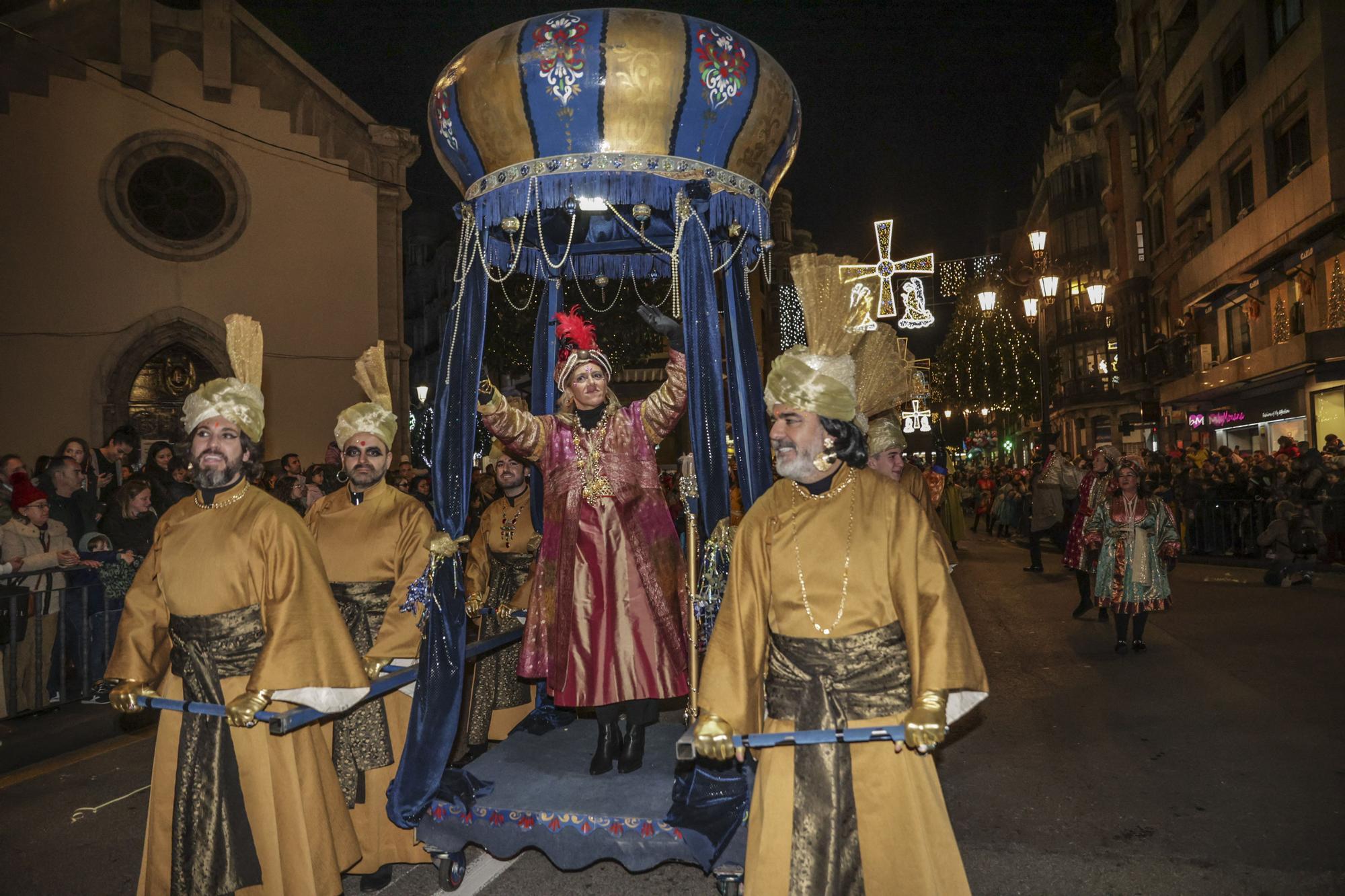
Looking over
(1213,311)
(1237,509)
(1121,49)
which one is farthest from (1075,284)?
(1237,509)

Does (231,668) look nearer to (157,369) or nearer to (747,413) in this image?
(747,413)

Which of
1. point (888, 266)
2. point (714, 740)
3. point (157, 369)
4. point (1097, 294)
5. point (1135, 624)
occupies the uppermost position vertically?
point (888, 266)

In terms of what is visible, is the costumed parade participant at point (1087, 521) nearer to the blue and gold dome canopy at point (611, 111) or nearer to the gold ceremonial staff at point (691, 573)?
the gold ceremonial staff at point (691, 573)

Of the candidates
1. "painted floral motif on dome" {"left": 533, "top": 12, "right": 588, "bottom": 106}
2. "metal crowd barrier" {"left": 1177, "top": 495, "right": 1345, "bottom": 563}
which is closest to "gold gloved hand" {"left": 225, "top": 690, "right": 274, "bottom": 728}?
"painted floral motif on dome" {"left": 533, "top": 12, "right": 588, "bottom": 106}

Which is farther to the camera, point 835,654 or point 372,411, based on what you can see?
point 372,411

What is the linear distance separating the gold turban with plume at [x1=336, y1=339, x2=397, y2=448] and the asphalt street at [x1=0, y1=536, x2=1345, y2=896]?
228cm

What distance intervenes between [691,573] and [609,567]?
43 centimetres

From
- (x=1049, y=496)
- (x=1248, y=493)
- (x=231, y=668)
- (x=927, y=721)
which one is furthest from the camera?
(x=1049, y=496)

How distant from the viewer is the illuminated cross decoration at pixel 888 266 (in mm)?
18641

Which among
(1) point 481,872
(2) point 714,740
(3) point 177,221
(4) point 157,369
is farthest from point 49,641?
(3) point 177,221

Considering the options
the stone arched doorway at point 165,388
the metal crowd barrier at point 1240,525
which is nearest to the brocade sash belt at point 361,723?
the metal crowd barrier at point 1240,525

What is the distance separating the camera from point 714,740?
321 centimetres

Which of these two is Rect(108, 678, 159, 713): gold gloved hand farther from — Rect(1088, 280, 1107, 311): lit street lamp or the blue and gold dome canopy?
Rect(1088, 280, 1107, 311): lit street lamp

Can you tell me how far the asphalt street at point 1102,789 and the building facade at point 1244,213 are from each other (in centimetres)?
1405
